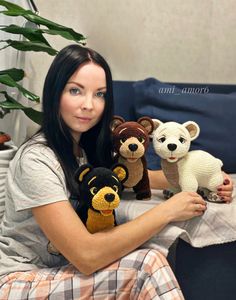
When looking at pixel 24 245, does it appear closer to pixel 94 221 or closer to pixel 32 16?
pixel 94 221

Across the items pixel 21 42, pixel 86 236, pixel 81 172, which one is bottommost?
pixel 86 236

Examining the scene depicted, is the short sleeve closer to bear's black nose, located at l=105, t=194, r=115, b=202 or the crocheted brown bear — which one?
bear's black nose, located at l=105, t=194, r=115, b=202

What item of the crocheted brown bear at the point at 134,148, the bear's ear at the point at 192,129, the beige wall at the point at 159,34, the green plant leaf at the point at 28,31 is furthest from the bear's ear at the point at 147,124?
the beige wall at the point at 159,34

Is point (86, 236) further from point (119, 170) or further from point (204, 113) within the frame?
point (204, 113)

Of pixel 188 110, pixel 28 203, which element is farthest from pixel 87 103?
pixel 188 110

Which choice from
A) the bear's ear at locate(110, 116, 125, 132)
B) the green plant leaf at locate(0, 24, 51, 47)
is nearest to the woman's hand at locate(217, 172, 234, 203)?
the bear's ear at locate(110, 116, 125, 132)

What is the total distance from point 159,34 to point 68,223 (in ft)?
4.14

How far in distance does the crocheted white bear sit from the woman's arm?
8.9 inches

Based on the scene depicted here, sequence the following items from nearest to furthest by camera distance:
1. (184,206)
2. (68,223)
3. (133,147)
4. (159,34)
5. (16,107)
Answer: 1. (68,223)
2. (184,206)
3. (133,147)
4. (16,107)
5. (159,34)

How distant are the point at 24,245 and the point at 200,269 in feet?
1.72

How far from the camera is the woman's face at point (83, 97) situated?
42.5 inches

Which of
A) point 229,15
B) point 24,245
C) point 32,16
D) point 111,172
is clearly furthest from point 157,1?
point 24,245

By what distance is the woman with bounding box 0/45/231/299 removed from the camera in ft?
3.18

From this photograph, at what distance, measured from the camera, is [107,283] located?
0.98 meters
